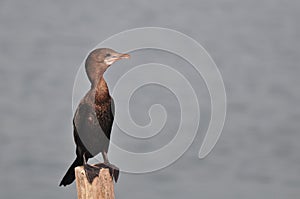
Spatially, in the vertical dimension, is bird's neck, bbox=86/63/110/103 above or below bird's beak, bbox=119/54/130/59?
below

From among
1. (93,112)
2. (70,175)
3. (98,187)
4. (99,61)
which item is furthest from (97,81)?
(98,187)

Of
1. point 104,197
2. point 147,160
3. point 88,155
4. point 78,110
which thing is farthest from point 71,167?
point 104,197

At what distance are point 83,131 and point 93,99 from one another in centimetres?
47

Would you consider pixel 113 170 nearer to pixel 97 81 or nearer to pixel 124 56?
pixel 97 81

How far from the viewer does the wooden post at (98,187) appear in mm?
6312

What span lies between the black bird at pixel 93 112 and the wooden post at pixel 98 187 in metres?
1.26

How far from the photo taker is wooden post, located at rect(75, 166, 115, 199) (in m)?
6.31

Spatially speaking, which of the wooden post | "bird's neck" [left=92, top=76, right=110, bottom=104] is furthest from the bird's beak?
the wooden post

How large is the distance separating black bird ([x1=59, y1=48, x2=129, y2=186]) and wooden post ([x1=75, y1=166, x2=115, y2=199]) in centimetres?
126

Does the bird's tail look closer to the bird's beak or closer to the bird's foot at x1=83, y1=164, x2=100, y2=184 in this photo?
the bird's foot at x1=83, y1=164, x2=100, y2=184

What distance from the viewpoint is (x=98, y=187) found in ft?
20.8

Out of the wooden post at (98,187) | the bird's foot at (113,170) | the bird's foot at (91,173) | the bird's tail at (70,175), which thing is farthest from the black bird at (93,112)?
the wooden post at (98,187)

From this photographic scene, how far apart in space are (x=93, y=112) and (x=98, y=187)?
1719 mm

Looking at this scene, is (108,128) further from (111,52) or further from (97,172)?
(97,172)
